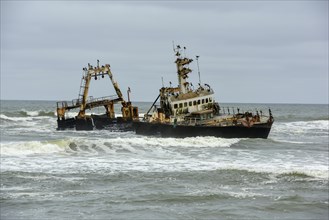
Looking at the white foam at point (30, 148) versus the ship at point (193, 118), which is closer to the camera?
the white foam at point (30, 148)

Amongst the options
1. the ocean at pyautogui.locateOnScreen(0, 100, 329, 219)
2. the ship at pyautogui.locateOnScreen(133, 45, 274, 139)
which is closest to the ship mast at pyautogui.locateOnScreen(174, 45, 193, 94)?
the ship at pyautogui.locateOnScreen(133, 45, 274, 139)

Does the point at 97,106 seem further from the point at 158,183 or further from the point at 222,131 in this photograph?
the point at 158,183

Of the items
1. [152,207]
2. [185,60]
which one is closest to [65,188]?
[152,207]

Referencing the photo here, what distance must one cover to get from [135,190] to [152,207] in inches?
83.8

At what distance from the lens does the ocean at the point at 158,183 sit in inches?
489

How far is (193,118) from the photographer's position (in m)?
37.2

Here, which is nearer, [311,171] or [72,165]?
[311,171]

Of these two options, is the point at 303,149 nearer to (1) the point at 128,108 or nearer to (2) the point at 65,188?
(2) the point at 65,188

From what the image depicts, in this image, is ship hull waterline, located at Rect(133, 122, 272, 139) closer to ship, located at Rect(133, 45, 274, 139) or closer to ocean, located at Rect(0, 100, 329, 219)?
ship, located at Rect(133, 45, 274, 139)

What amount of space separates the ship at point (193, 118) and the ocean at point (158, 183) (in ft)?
25.5

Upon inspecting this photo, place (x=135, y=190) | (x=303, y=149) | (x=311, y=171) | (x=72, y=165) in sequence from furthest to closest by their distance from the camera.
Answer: (x=303, y=149)
(x=72, y=165)
(x=311, y=171)
(x=135, y=190)

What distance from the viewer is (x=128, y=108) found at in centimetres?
4825

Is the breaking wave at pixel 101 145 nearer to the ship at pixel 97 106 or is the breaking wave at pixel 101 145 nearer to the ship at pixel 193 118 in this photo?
the ship at pixel 193 118

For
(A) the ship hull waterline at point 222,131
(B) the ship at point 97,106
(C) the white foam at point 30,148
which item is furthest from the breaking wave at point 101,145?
(B) the ship at point 97,106
